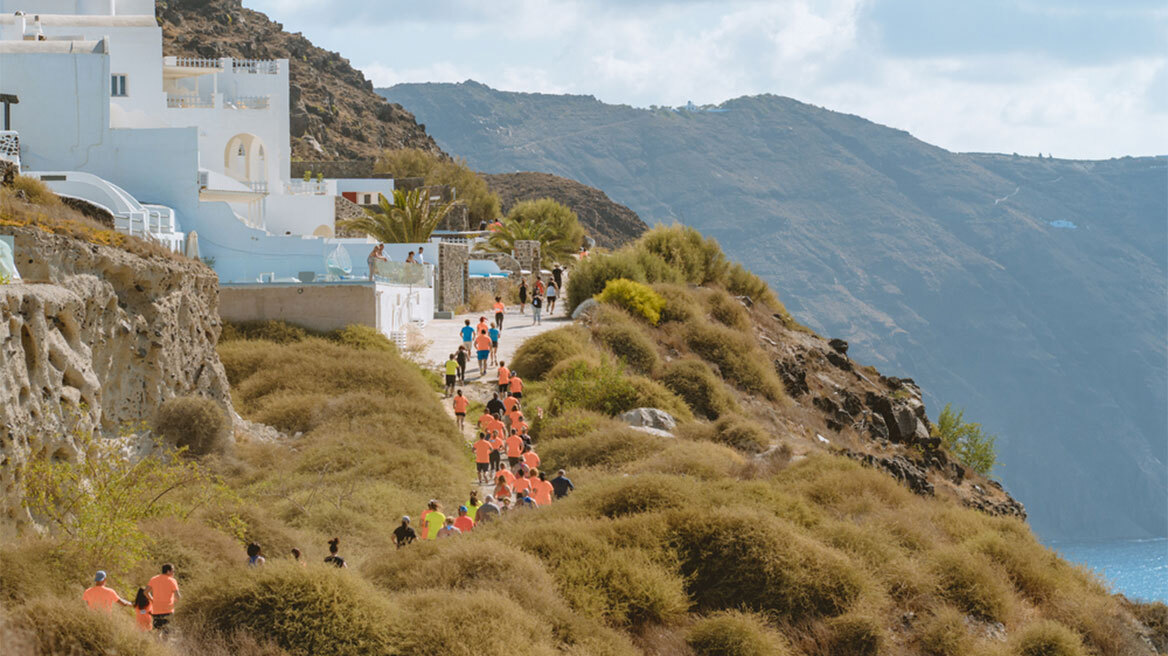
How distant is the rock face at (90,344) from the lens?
51.2 feet

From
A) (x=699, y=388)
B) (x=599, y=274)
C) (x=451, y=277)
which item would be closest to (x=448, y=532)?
(x=699, y=388)

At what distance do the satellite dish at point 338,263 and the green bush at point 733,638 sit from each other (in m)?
20.5

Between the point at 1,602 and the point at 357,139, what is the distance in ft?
300

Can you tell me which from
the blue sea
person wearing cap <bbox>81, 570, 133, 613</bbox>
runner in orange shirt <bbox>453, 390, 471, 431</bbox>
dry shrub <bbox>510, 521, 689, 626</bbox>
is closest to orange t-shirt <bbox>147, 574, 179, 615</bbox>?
person wearing cap <bbox>81, 570, 133, 613</bbox>

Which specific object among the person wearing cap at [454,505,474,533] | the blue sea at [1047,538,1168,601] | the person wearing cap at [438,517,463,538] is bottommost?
the blue sea at [1047,538,1168,601]

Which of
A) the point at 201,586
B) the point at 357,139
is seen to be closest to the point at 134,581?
the point at 201,586

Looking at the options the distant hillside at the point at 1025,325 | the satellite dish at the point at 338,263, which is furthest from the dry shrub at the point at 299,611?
the distant hillside at the point at 1025,325

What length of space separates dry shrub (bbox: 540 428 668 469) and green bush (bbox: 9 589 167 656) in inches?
528

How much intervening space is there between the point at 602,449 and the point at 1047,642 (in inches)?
398

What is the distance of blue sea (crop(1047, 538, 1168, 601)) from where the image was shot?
58084mm

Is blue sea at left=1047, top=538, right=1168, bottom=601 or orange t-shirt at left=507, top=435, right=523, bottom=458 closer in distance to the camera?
orange t-shirt at left=507, top=435, right=523, bottom=458

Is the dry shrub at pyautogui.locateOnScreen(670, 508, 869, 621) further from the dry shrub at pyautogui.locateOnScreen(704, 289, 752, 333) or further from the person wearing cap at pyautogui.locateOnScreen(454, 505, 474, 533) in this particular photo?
the dry shrub at pyautogui.locateOnScreen(704, 289, 752, 333)

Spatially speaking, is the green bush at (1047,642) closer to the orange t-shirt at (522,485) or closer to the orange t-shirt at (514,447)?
the orange t-shirt at (522,485)

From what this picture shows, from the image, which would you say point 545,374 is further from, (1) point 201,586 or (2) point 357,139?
(2) point 357,139
